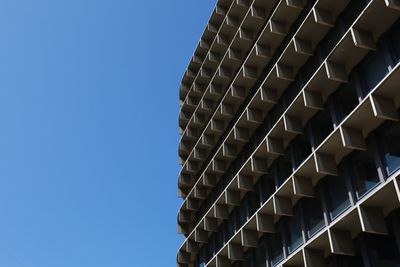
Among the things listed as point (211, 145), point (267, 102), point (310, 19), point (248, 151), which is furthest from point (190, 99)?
point (310, 19)

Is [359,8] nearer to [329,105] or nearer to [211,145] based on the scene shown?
[329,105]

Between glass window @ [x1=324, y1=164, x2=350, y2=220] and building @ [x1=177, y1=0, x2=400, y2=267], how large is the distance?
4cm

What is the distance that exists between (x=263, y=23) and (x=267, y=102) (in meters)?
5.95

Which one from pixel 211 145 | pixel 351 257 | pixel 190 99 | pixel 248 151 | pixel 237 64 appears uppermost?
pixel 190 99

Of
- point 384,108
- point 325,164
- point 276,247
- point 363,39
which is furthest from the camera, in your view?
point 276,247

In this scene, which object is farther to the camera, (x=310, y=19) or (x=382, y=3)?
(x=310, y=19)

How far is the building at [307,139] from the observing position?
750 inches

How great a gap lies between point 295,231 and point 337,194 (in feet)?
11.8

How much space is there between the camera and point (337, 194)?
21.3 m

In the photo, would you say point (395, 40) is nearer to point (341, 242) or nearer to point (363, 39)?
point (363, 39)

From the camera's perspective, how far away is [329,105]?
22.9 meters

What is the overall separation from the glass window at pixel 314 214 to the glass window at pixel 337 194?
2.28ft

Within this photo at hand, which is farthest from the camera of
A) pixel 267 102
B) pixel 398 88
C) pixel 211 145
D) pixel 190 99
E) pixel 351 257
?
pixel 190 99

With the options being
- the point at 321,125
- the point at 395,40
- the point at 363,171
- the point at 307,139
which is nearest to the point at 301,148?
the point at 307,139
